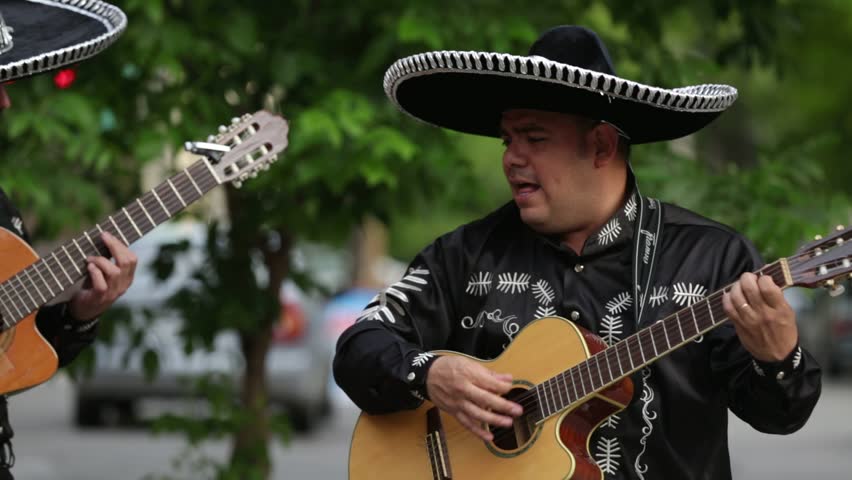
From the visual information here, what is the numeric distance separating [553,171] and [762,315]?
708 millimetres

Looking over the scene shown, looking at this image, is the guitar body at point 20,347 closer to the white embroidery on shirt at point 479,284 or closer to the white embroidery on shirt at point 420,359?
the white embroidery on shirt at point 420,359

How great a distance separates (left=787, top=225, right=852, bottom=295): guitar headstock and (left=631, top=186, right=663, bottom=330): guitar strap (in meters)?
0.46

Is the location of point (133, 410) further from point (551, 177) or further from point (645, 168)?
point (551, 177)

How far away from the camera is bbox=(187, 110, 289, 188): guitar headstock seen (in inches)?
165

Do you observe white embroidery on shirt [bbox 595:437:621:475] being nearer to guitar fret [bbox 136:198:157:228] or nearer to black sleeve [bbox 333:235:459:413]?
black sleeve [bbox 333:235:459:413]

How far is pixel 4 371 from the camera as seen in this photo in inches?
156

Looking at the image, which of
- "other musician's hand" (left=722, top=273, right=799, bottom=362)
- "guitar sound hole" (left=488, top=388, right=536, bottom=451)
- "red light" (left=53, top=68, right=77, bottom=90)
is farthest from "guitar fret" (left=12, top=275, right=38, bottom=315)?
"other musician's hand" (left=722, top=273, right=799, bottom=362)

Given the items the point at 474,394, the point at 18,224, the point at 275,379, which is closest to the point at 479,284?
the point at 474,394

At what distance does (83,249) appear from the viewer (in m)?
4.06

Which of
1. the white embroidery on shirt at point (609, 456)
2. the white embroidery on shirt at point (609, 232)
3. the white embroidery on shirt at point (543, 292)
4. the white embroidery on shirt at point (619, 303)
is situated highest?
the white embroidery on shirt at point (609, 232)

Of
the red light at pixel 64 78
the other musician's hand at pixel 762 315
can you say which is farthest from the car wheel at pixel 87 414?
the other musician's hand at pixel 762 315

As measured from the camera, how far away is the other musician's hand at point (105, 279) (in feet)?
13.0

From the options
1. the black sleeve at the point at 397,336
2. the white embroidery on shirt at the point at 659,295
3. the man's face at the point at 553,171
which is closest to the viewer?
the white embroidery on shirt at the point at 659,295

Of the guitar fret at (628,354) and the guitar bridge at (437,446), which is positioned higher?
the guitar fret at (628,354)
